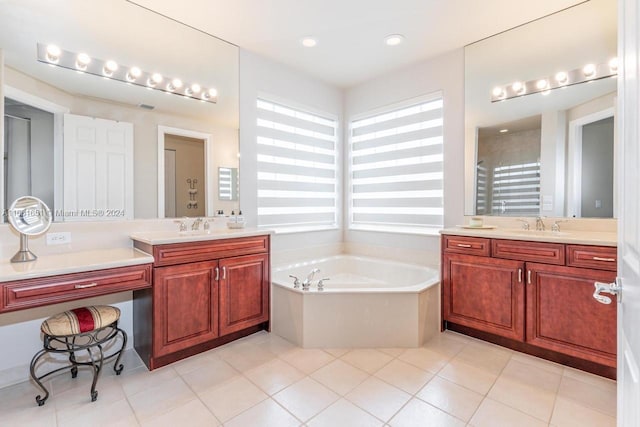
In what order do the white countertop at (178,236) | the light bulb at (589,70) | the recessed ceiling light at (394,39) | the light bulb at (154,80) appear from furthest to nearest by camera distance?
the recessed ceiling light at (394,39)
the light bulb at (154,80)
the light bulb at (589,70)
the white countertop at (178,236)

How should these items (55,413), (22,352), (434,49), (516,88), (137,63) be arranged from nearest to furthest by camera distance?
(55,413) → (22,352) → (137,63) → (516,88) → (434,49)

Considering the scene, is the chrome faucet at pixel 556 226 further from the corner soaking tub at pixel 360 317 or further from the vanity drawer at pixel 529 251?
the corner soaking tub at pixel 360 317

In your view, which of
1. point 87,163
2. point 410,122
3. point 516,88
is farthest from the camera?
point 410,122

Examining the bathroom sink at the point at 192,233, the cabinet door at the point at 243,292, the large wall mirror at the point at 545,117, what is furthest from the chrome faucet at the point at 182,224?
the large wall mirror at the point at 545,117

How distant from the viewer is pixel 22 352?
6.70 ft

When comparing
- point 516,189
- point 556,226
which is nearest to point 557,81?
point 516,189

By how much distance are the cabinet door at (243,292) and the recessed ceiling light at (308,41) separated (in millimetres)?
2021

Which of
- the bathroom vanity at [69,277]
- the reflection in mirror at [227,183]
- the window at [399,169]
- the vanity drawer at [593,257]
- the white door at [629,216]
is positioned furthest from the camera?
the window at [399,169]

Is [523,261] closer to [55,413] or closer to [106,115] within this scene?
[55,413]

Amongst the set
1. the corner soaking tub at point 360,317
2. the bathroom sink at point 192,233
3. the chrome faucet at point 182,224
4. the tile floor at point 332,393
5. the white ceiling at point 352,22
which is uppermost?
the white ceiling at point 352,22

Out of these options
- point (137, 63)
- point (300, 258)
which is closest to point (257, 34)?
point (137, 63)

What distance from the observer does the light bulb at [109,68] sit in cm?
234

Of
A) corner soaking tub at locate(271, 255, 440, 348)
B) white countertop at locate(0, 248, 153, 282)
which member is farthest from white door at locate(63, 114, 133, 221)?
corner soaking tub at locate(271, 255, 440, 348)

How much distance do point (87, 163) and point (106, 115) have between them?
39 centimetres
